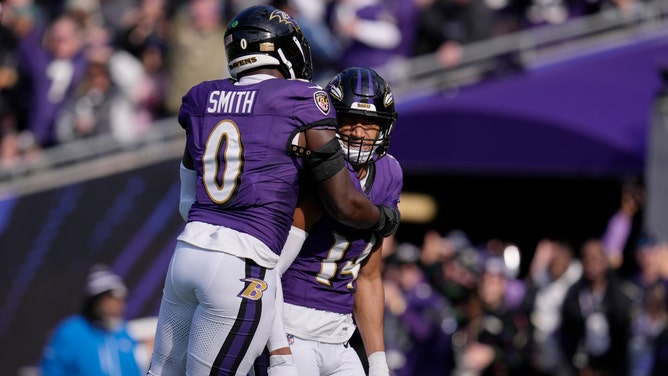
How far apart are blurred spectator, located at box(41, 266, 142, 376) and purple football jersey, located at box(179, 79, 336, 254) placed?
389 cm

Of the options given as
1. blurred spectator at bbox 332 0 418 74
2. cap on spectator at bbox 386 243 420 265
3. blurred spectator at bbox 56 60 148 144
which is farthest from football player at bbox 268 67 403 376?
blurred spectator at bbox 56 60 148 144

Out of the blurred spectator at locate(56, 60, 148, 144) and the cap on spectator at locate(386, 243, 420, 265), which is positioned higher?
the blurred spectator at locate(56, 60, 148, 144)

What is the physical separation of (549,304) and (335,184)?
20.0ft

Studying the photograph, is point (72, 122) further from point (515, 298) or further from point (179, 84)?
point (515, 298)

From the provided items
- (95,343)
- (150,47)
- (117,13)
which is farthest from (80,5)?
(95,343)

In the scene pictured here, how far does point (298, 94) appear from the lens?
215 inches

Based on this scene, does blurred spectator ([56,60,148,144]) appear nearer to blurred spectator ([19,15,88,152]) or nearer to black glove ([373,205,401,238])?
blurred spectator ([19,15,88,152])

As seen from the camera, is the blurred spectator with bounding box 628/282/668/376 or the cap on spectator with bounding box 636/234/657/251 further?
the cap on spectator with bounding box 636/234/657/251

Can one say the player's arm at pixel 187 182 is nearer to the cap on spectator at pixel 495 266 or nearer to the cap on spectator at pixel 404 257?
the cap on spectator at pixel 495 266

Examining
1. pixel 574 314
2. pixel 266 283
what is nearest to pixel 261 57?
pixel 266 283

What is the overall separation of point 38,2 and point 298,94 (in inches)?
393

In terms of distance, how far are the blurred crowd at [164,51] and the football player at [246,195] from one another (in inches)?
278

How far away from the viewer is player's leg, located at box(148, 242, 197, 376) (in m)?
5.58

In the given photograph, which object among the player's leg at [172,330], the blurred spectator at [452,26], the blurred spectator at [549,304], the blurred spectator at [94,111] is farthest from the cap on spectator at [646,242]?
the player's leg at [172,330]
